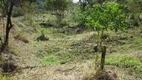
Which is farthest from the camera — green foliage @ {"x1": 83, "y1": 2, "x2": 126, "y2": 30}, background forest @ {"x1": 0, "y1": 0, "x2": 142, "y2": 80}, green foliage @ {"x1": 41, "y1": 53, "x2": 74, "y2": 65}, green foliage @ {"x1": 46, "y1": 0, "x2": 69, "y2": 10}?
green foliage @ {"x1": 46, "y1": 0, "x2": 69, "y2": 10}

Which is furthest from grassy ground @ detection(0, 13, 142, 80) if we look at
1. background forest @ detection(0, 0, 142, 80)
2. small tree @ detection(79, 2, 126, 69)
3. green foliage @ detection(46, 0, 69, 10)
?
green foliage @ detection(46, 0, 69, 10)

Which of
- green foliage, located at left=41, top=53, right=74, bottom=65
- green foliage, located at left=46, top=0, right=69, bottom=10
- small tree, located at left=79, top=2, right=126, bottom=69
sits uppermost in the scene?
small tree, located at left=79, top=2, right=126, bottom=69

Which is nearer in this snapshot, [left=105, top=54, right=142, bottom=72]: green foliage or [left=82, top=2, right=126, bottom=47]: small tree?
[left=82, top=2, right=126, bottom=47]: small tree

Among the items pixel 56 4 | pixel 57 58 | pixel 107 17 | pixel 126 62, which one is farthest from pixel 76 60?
pixel 56 4

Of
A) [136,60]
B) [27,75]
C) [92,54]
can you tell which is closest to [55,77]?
[27,75]

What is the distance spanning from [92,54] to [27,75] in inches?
285

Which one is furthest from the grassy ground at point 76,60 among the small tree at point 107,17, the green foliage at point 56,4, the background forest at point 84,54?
the green foliage at point 56,4

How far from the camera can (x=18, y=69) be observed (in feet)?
48.5

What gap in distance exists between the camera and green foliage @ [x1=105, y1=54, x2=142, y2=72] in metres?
14.7

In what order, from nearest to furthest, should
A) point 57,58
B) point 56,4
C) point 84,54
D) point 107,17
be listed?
point 107,17
point 57,58
point 84,54
point 56,4

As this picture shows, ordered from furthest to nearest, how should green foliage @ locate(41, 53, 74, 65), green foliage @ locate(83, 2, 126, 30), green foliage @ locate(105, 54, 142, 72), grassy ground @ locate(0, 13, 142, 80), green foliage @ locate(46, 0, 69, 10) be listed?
1. green foliage @ locate(46, 0, 69, 10)
2. green foliage @ locate(41, 53, 74, 65)
3. green foliage @ locate(105, 54, 142, 72)
4. grassy ground @ locate(0, 13, 142, 80)
5. green foliage @ locate(83, 2, 126, 30)

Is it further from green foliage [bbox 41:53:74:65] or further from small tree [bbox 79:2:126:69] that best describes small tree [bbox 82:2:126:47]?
green foliage [bbox 41:53:74:65]

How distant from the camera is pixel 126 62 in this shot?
1536 centimetres

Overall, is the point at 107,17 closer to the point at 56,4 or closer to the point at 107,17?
the point at 107,17
